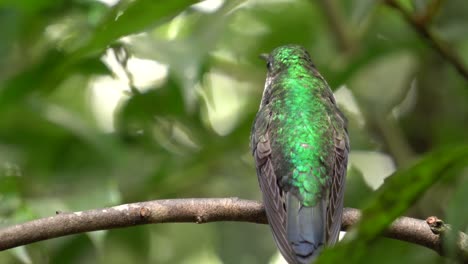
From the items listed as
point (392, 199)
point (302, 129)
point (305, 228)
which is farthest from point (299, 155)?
point (392, 199)

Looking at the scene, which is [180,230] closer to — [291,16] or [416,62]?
[291,16]

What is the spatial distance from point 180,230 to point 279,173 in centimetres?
116

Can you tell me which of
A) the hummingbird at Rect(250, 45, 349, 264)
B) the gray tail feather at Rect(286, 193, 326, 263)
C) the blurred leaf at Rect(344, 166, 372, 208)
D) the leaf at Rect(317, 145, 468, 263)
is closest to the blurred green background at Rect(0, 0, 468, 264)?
the blurred leaf at Rect(344, 166, 372, 208)

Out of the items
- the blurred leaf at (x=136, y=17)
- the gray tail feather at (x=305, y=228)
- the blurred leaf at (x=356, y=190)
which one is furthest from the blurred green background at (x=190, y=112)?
the blurred leaf at (x=136, y=17)

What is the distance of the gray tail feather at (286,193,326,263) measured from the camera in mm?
2775

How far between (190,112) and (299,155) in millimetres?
876

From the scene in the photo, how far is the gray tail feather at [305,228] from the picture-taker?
2.78 metres

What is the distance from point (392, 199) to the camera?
73.6 inches

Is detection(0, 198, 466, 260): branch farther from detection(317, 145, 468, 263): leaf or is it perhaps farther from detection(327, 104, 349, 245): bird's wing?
detection(317, 145, 468, 263): leaf

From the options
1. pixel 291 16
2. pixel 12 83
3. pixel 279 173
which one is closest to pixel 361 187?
pixel 279 173

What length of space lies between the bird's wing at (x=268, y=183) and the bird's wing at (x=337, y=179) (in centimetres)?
17

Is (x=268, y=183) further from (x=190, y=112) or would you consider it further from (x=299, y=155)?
(x=190, y=112)

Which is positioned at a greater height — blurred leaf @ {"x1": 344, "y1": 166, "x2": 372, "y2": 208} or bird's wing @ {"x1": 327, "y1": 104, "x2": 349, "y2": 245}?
bird's wing @ {"x1": 327, "y1": 104, "x2": 349, "y2": 245}

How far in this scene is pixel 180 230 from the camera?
13.9ft
